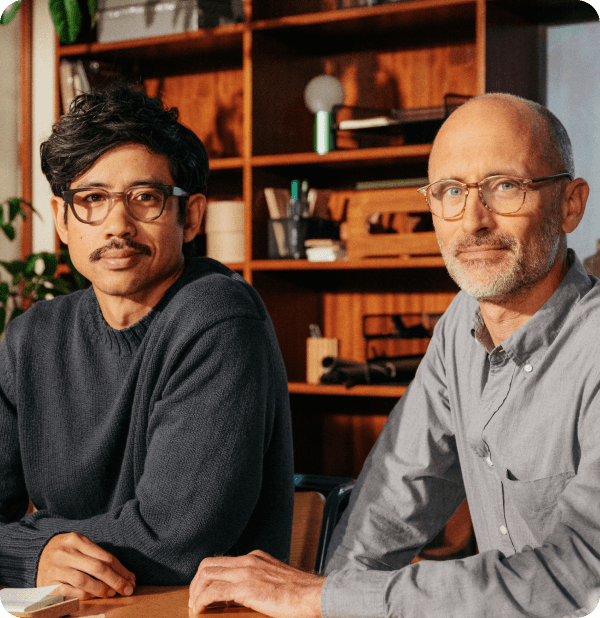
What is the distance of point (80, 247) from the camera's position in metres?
1.49

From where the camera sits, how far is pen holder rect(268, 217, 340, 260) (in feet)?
9.61

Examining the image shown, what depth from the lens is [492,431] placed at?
1.17 metres

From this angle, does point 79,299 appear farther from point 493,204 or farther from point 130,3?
point 130,3

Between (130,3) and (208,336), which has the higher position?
(130,3)

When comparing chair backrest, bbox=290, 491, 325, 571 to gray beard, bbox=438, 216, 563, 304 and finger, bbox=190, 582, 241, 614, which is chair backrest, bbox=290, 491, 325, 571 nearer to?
finger, bbox=190, 582, 241, 614

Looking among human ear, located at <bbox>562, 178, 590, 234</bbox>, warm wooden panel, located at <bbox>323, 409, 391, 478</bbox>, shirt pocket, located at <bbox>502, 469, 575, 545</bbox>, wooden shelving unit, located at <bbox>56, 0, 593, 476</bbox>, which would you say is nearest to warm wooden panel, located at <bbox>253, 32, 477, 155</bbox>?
wooden shelving unit, located at <bbox>56, 0, 593, 476</bbox>

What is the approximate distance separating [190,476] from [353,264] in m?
1.71

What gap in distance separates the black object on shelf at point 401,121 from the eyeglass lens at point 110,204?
1499mm

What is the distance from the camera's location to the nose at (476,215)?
1178 mm

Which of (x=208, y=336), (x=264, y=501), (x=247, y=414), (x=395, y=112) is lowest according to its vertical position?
(x=264, y=501)

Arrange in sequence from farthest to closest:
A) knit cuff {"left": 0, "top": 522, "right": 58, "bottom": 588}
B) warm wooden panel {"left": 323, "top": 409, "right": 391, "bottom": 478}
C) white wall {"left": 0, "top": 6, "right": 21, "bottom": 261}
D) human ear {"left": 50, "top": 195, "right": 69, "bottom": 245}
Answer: white wall {"left": 0, "top": 6, "right": 21, "bottom": 261}
warm wooden panel {"left": 323, "top": 409, "right": 391, "bottom": 478}
human ear {"left": 50, "top": 195, "right": 69, "bottom": 245}
knit cuff {"left": 0, "top": 522, "right": 58, "bottom": 588}

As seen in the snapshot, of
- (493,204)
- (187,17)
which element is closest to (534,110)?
(493,204)

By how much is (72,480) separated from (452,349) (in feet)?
2.32

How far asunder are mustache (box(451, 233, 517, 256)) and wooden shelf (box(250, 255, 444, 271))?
4.78 feet
